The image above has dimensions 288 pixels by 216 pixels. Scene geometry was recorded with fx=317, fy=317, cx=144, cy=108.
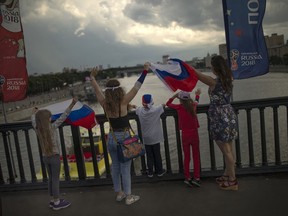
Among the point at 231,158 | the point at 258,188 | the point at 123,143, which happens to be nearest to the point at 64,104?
the point at 123,143

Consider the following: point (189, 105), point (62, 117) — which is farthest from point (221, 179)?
point (62, 117)

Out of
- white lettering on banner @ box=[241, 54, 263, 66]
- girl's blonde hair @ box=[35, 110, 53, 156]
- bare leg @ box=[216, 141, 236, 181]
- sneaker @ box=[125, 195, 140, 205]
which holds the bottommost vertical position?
sneaker @ box=[125, 195, 140, 205]

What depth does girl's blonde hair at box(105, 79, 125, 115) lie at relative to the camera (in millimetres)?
3535

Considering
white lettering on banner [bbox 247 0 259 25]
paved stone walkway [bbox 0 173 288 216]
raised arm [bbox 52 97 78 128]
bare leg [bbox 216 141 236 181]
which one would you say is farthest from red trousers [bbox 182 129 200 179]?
white lettering on banner [bbox 247 0 259 25]

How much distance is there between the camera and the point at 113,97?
11.6ft

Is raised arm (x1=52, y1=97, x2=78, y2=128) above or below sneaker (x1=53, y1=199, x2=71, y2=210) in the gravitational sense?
above

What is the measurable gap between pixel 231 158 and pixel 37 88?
10509 centimetres

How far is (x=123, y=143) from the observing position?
11.9 ft

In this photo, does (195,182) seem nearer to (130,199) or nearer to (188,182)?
(188,182)

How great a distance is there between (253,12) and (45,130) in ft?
9.93

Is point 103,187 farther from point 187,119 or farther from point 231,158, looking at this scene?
point 231,158

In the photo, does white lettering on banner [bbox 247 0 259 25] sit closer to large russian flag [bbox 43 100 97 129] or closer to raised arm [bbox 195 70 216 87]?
raised arm [bbox 195 70 216 87]

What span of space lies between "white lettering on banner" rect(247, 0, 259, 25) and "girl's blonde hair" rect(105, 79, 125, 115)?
198 cm

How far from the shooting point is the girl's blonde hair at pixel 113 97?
354cm
